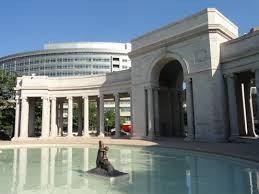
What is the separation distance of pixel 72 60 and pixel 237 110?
8786 centimetres

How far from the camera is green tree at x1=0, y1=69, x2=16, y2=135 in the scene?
138ft

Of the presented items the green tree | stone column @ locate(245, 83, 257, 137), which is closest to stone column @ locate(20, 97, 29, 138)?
the green tree

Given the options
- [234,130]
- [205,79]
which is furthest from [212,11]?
[234,130]

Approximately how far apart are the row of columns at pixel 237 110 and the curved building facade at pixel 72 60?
79.6 m

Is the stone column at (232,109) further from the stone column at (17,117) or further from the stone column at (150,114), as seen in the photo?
the stone column at (17,117)

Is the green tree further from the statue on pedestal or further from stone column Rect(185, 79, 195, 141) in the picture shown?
the statue on pedestal

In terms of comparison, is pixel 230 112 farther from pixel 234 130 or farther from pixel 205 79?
pixel 205 79

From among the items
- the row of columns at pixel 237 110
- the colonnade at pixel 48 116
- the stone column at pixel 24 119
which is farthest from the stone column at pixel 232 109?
the stone column at pixel 24 119

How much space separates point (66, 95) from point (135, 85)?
13.6 metres

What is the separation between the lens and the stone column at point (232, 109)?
26312mm

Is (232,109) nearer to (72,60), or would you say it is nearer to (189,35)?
(189,35)

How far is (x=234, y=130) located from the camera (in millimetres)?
26328

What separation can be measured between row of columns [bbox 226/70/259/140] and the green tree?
107 ft

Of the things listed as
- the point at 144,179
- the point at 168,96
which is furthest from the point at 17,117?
the point at 144,179
